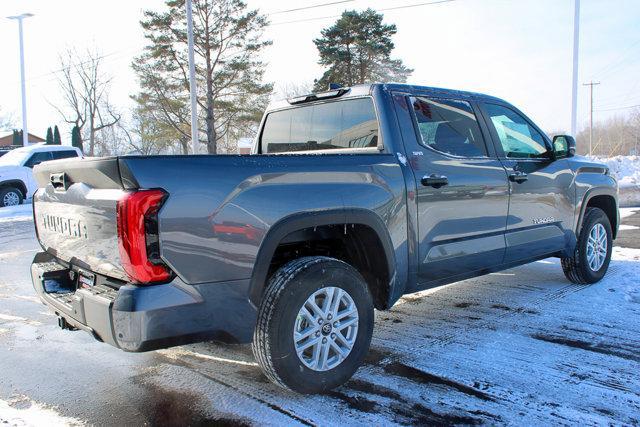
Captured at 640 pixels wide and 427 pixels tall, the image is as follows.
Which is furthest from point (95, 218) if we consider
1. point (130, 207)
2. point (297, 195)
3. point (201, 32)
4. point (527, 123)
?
point (201, 32)

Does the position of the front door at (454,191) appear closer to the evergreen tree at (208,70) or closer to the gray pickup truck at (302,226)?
the gray pickup truck at (302,226)

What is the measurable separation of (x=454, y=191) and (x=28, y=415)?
308cm

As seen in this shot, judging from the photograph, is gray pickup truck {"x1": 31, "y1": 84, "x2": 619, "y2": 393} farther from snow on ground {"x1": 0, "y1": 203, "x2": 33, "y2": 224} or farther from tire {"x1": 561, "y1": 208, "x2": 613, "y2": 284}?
snow on ground {"x1": 0, "y1": 203, "x2": 33, "y2": 224}

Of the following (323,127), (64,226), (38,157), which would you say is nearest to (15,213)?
(38,157)

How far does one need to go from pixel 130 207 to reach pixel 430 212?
2071mm

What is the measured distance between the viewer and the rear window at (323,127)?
3.78m

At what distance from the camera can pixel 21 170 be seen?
14.7 metres

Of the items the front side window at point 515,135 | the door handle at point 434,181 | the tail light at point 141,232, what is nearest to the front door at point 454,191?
the door handle at point 434,181

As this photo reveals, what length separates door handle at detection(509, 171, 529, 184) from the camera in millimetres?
4336

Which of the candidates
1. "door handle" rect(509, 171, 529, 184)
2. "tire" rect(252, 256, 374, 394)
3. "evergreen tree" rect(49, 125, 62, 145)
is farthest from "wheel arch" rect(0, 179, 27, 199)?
"evergreen tree" rect(49, 125, 62, 145)

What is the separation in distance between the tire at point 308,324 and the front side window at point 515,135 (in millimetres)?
2159

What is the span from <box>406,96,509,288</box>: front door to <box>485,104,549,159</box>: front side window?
31 centimetres

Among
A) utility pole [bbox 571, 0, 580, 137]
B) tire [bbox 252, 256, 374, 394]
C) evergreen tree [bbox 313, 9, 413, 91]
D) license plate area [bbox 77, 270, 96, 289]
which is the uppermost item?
evergreen tree [bbox 313, 9, 413, 91]

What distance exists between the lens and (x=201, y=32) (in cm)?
3089
